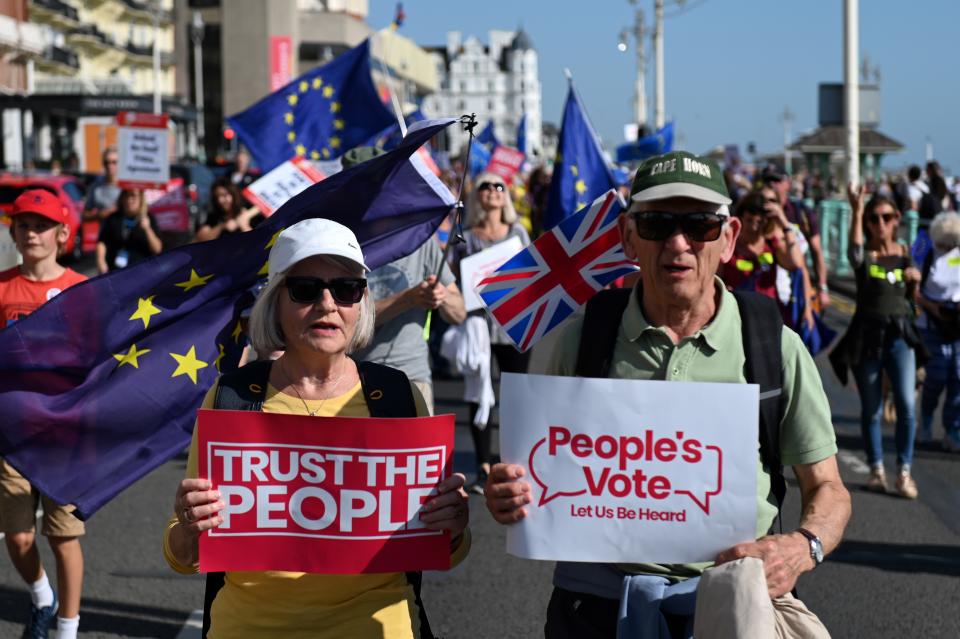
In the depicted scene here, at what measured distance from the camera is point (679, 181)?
3.29 meters

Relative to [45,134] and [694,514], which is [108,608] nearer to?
[694,514]

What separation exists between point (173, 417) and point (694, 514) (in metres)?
2.46

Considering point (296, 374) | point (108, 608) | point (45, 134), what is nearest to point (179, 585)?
point (108, 608)

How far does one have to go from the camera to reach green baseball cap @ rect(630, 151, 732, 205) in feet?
10.8

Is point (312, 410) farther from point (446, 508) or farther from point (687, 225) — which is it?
point (687, 225)

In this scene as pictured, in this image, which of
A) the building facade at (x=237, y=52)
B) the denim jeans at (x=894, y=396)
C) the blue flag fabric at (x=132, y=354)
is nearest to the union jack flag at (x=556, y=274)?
the blue flag fabric at (x=132, y=354)

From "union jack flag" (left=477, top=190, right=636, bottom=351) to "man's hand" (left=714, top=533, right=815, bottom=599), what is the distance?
1.67 meters

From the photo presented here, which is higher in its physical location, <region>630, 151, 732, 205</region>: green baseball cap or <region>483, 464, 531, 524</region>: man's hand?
<region>630, 151, 732, 205</region>: green baseball cap

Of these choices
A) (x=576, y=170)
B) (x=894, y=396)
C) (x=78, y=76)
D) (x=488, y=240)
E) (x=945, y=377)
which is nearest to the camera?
(x=894, y=396)

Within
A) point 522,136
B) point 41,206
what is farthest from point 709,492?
point 522,136

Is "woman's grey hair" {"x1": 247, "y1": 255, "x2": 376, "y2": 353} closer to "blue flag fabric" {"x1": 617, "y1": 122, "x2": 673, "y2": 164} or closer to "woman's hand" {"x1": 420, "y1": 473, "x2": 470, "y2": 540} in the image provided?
"woman's hand" {"x1": 420, "y1": 473, "x2": 470, "y2": 540}

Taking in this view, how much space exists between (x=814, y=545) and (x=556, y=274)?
6.92 ft

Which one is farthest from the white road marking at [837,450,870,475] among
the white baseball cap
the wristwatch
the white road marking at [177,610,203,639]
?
Result: the white baseball cap

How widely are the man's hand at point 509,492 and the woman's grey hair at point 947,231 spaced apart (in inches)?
292
